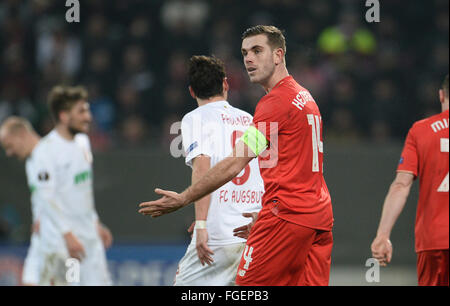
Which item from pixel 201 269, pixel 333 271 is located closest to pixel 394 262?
Answer: pixel 333 271

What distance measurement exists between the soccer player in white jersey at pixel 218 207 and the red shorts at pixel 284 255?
673 millimetres

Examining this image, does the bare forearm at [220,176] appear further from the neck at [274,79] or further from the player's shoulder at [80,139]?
the player's shoulder at [80,139]

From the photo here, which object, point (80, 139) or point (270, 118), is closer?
point (270, 118)

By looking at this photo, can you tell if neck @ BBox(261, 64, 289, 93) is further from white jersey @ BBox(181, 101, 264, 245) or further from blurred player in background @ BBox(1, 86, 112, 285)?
blurred player in background @ BBox(1, 86, 112, 285)

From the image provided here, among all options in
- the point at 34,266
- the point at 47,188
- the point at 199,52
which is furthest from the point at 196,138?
the point at 199,52

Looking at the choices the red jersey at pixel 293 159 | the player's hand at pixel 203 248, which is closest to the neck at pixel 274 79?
the red jersey at pixel 293 159

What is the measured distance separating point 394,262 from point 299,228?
6153 millimetres

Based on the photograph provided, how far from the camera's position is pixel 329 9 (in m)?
12.6

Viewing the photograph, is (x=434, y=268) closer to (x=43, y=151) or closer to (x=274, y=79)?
(x=274, y=79)

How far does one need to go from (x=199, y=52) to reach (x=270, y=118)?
23.9 feet

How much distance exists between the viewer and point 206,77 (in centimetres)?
573

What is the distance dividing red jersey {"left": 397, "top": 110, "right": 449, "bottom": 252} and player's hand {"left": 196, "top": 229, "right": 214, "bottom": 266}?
157 centimetres

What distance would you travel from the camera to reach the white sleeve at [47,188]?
24.6ft
